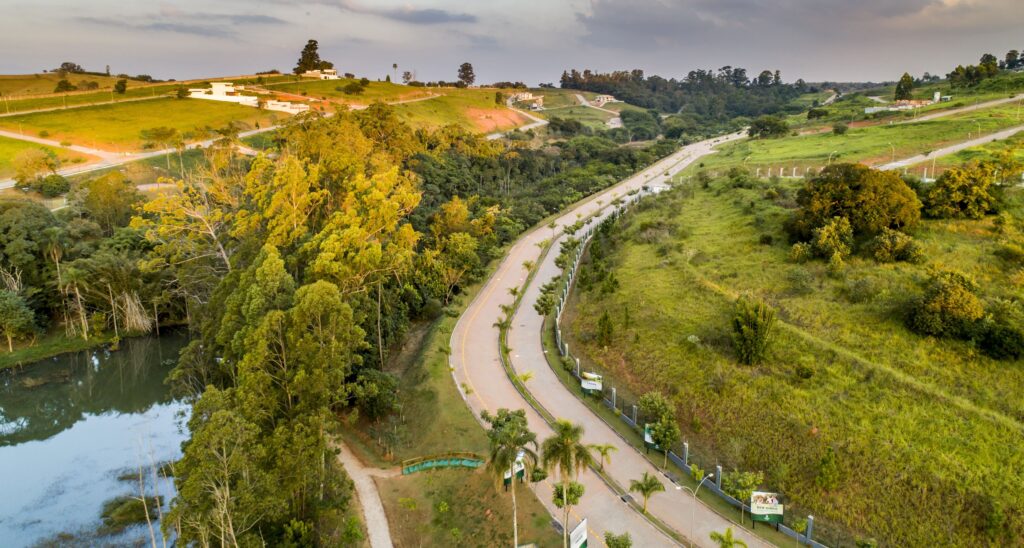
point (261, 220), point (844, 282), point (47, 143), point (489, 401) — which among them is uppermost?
point (47, 143)

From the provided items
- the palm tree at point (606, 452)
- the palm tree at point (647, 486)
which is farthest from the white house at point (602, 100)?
the palm tree at point (647, 486)

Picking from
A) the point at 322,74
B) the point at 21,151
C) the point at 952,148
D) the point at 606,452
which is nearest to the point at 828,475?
the point at 606,452

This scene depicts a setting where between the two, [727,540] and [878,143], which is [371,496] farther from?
[878,143]

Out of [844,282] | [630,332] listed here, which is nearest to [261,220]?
[630,332]

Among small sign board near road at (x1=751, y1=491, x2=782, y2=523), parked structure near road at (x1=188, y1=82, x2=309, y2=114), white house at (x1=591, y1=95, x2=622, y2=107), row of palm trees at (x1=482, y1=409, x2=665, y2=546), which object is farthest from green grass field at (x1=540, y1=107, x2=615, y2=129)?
small sign board near road at (x1=751, y1=491, x2=782, y2=523)

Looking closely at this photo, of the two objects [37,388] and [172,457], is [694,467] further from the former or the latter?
[37,388]

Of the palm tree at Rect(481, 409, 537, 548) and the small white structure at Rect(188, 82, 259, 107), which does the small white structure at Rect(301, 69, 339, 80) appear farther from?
the palm tree at Rect(481, 409, 537, 548)
